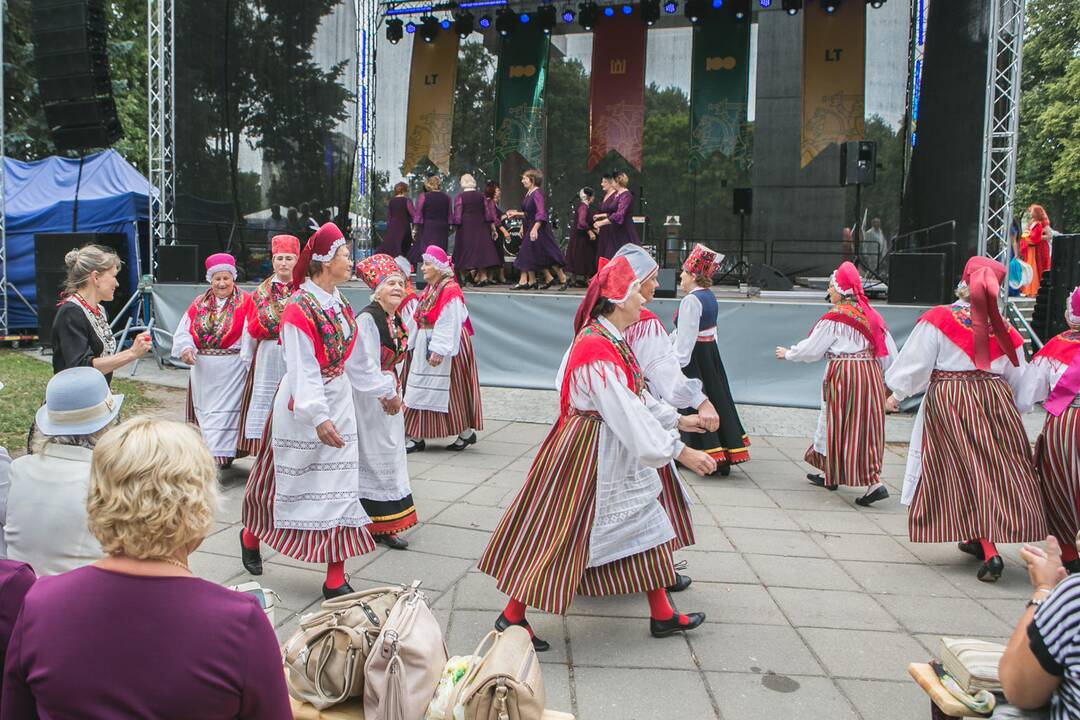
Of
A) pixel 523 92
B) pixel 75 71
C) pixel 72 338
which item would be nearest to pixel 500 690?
pixel 72 338

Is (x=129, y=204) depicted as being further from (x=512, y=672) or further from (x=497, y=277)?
(x=512, y=672)

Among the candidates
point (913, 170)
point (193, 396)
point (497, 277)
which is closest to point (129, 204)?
point (497, 277)

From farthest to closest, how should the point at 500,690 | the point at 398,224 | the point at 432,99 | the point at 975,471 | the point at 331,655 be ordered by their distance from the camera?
the point at 432,99
the point at 398,224
the point at 975,471
the point at 331,655
the point at 500,690

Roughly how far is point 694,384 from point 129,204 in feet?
39.5

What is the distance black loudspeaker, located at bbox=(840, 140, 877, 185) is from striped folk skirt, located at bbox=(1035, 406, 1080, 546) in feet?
28.5

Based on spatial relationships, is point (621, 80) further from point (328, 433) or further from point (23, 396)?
point (328, 433)

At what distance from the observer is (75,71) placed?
36.4 feet

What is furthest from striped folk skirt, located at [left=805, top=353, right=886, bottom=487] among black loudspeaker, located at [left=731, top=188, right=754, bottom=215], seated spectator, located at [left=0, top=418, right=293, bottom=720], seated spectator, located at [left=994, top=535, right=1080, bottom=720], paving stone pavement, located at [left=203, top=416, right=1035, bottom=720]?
black loudspeaker, located at [left=731, top=188, right=754, bottom=215]

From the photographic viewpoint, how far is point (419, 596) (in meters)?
2.53

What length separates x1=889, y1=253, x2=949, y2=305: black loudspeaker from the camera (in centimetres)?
928

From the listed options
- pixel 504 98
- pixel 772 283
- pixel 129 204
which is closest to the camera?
pixel 129 204

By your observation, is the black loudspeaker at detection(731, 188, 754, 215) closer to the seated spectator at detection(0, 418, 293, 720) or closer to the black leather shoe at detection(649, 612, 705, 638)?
the black leather shoe at detection(649, 612, 705, 638)

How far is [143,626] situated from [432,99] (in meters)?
17.1

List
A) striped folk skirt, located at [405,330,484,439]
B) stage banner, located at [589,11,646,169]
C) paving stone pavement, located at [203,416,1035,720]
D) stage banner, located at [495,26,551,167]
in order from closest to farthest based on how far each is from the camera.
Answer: paving stone pavement, located at [203,416,1035,720], striped folk skirt, located at [405,330,484,439], stage banner, located at [589,11,646,169], stage banner, located at [495,26,551,167]
